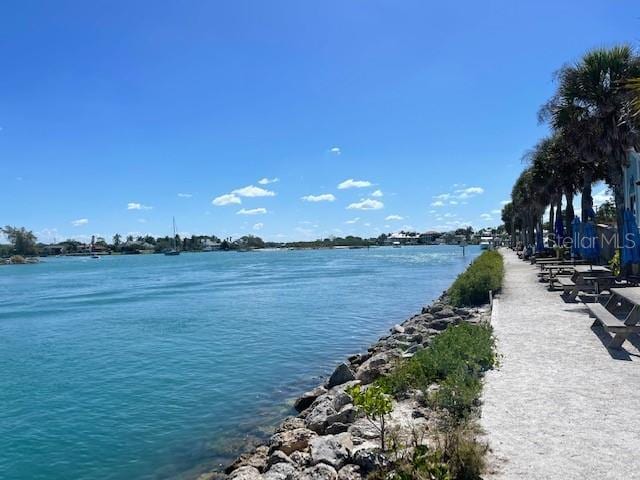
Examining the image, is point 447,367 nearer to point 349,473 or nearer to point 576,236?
point 349,473

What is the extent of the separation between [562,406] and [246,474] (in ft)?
13.9

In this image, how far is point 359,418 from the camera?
792cm

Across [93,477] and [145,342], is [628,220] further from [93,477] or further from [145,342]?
[145,342]

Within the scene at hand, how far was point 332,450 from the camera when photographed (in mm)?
6531

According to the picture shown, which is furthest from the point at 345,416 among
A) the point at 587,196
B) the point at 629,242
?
the point at 587,196

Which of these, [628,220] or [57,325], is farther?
[57,325]

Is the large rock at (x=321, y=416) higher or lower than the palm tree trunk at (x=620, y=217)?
lower

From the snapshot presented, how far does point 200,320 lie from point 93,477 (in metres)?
18.7

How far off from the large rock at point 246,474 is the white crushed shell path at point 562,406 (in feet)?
10.1

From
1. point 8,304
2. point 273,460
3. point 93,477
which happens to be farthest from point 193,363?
point 8,304

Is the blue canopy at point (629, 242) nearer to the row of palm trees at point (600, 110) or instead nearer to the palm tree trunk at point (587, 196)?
the row of palm trees at point (600, 110)

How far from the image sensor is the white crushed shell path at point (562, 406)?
520cm

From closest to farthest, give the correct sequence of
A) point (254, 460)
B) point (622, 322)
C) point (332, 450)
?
point (332, 450) → point (254, 460) → point (622, 322)

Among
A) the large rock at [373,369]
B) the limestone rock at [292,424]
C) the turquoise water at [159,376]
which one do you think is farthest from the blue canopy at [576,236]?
the limestone rock at [292,424]
